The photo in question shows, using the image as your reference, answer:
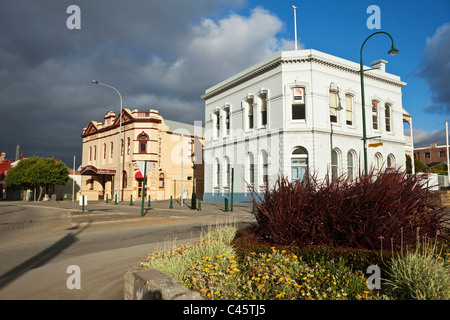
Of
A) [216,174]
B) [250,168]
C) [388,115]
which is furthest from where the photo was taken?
[216,174]

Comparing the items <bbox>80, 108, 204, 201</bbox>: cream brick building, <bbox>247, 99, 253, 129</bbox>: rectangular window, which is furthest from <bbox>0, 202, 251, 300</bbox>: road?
<bbox>80, 108, 204, 201</bbox>: cream brick building

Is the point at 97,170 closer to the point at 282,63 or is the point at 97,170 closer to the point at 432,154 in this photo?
the point at 282,63

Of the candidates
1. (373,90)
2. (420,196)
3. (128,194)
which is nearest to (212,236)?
(420,196)

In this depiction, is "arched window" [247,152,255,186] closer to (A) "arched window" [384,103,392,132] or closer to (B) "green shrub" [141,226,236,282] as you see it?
(A) "arched window" [384,103,392,132]

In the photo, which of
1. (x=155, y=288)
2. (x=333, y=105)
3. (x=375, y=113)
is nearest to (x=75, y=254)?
→ (x=155, y=288)

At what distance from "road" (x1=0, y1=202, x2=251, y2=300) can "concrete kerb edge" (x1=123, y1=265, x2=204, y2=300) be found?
630 millimetres

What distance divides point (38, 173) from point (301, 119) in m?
35.6

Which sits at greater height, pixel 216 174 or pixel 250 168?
pixel 250 168

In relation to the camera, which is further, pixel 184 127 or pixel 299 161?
pixel 184 127

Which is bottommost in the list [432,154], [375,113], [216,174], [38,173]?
[216,174]

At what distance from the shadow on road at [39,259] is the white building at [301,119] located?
1410 cm

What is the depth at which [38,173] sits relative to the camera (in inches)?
1569

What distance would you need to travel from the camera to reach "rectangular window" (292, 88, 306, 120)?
858 inches
